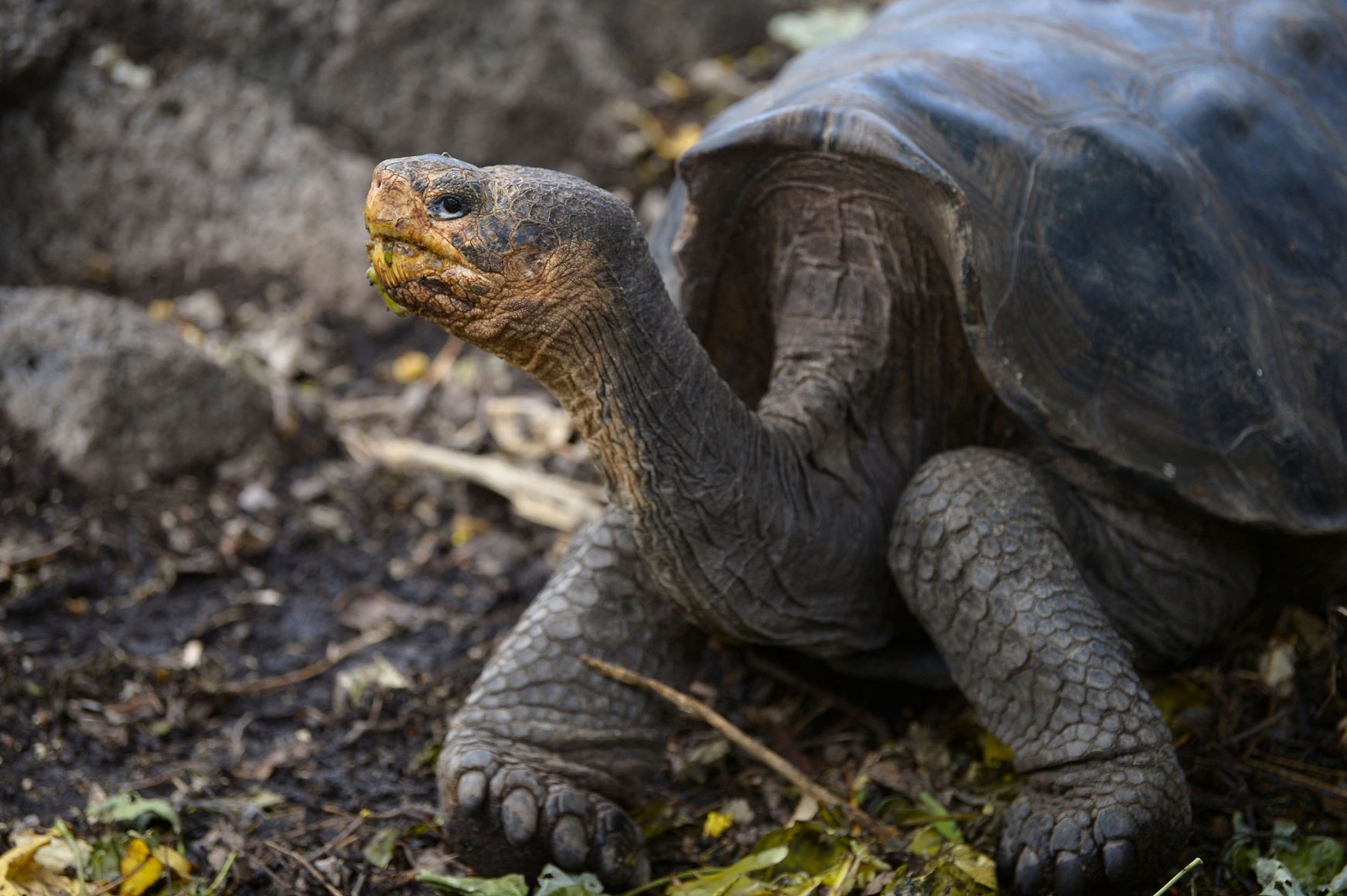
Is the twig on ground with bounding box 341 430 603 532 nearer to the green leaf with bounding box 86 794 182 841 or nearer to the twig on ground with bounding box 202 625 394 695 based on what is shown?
the twig on ground with bounding box 202 625 394 695

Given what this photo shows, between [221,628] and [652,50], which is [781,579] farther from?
[652,50]

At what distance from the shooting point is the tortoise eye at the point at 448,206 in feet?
6.57

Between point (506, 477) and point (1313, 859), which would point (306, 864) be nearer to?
point (506, 477)

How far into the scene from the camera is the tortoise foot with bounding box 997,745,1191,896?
2.43 metres

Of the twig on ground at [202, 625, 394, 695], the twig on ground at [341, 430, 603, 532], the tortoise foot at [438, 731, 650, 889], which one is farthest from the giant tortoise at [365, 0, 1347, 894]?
the twig on ground at [341, 430, 603, 532]

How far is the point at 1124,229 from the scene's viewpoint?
279 cm

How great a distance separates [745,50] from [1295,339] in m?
3.94

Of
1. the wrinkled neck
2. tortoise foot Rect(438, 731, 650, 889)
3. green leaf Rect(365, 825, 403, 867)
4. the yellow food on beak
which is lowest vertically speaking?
green leaf Rect(365, 825, 403, 867)

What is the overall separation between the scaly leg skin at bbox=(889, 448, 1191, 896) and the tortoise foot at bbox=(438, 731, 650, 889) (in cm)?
74

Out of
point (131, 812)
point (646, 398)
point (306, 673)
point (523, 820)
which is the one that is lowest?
point (306, 673)

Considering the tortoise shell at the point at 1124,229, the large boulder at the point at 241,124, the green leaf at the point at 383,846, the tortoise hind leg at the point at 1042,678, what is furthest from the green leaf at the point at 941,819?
the large boulder at the point at 241,124

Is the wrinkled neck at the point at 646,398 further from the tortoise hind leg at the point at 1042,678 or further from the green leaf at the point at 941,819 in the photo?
the green leaf at the point at 941,819

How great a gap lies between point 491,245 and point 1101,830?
4.92 ft

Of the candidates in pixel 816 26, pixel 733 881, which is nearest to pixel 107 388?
pixel 733 881
